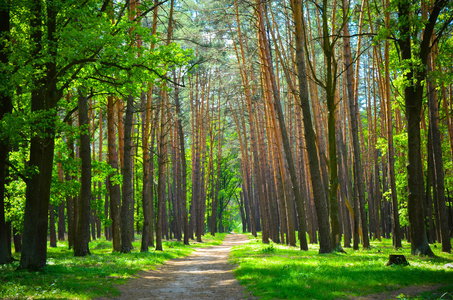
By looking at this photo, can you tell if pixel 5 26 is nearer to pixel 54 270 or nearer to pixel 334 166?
pixel 54 270

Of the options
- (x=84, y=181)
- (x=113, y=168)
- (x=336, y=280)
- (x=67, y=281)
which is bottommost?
(x=336, y=280)

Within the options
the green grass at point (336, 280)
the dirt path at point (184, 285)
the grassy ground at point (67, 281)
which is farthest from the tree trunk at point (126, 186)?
the green grass at point (336, 280)

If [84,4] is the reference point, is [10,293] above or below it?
below

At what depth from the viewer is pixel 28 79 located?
8.66 m

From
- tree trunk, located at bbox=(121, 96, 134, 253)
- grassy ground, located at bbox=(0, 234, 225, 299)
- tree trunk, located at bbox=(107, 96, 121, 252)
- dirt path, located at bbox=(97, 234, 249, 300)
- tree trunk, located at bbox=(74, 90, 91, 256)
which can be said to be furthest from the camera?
tree trunk, located at bbox=(107, 96, 121, 252)

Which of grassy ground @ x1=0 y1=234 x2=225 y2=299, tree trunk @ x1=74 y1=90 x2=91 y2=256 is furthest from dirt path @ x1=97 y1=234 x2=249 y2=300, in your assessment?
tree trunk @ x1=74 y1=90 x2=91 y2=256

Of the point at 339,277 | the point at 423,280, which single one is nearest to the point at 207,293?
the point at 339,277

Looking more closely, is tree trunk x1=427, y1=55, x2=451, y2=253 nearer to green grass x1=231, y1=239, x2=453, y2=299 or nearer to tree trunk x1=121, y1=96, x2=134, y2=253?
green grass x1=231, y1=239, x2=453, y2=299

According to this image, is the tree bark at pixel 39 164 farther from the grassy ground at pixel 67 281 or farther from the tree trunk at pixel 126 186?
the tree trunk at pixel 126 186

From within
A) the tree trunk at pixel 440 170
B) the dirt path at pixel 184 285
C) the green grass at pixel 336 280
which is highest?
the tree trunk at pixel 440 170

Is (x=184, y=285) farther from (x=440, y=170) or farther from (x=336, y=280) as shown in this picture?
(x=440, y=170)

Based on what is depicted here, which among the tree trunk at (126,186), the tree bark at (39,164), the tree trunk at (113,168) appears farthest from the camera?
the tree trunk at (113,168)

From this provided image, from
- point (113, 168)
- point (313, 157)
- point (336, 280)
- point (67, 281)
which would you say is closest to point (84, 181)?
point (113, 168)

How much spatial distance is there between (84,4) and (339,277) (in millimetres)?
8524
